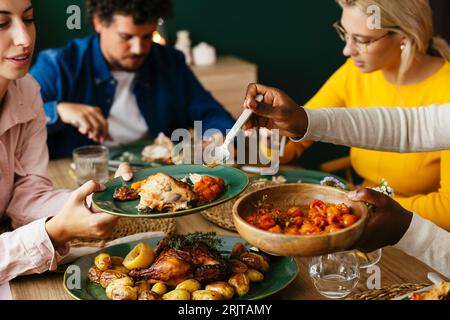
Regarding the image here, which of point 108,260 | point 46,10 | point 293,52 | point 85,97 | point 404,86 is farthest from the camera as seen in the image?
Answer: point 293,52

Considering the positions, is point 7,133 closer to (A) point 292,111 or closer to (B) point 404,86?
(A) point 292,111

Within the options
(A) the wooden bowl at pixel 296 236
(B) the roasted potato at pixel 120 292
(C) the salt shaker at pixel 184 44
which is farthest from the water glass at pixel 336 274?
(C) the salt shaker at pixel 184 44

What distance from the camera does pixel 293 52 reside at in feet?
13.4

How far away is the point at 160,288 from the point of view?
3.57 ft

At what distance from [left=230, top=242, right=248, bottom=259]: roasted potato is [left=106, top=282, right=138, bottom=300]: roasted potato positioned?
253 mm

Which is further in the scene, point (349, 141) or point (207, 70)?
point (207, 70)

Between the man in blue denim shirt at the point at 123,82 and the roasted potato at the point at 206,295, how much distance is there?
1269mm

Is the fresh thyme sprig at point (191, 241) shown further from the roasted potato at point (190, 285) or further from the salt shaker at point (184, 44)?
the salt shaker at point (184, 44)

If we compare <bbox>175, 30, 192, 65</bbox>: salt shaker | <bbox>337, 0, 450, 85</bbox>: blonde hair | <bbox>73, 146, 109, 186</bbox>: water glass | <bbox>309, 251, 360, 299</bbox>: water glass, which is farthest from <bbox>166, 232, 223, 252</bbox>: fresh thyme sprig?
<bbox>175, 30, 192, 65</bbox>: salt shaker

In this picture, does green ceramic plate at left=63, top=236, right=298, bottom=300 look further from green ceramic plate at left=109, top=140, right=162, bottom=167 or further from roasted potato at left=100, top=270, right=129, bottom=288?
green ceramic plate at left=109, top=140, right=162, bottom=167

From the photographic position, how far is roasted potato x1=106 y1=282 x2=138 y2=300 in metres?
1.07

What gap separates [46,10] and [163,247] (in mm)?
2677
